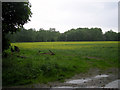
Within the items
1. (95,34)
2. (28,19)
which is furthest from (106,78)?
(28,19)

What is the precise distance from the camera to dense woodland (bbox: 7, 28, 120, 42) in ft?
23.8

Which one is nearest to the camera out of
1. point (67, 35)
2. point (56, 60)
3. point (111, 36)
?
point (56, 60)

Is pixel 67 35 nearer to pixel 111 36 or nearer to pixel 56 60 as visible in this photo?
pixel 56 60

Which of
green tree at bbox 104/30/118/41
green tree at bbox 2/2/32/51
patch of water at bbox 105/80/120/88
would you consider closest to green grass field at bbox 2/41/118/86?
green tree at bbox 104/30/118/41

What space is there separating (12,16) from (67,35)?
3548 millimetres

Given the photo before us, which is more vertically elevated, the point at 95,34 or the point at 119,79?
the point at 95,34

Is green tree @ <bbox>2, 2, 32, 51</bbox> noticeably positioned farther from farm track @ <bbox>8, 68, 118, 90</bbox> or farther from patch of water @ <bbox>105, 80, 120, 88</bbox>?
patch of water @ <bbox>105, 80, 120, 88</bbox>

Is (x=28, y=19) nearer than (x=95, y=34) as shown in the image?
Yes

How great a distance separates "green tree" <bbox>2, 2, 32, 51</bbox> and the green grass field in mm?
880

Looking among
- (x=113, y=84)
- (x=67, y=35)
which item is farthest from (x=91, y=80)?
(x=67, y=35)

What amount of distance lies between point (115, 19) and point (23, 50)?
6117 mm

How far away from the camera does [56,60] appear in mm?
6566

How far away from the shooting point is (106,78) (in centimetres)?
544

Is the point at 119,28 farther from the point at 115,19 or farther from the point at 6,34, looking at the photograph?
the point at 6,34
